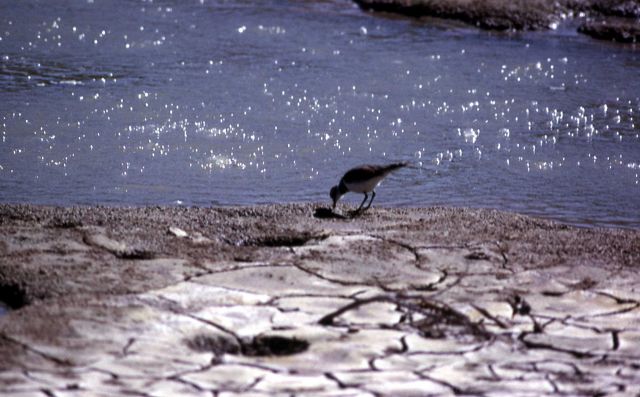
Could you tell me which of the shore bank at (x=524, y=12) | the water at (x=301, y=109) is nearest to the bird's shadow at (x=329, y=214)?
the water at (x=301, y=109)

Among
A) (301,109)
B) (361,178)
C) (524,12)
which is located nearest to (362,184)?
(361,178)

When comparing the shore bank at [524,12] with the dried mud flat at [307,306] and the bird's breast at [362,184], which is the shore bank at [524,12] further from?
the dried mud flat at [307,306]

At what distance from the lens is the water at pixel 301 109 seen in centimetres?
908

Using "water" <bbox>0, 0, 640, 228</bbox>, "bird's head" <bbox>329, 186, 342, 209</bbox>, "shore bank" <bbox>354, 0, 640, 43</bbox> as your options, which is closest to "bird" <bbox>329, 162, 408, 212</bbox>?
"bird's head" <bbox>329, 186, 342, 209</bbox>

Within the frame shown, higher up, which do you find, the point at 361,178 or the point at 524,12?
the point at 524,12

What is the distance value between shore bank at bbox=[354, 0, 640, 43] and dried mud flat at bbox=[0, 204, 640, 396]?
29.7ft

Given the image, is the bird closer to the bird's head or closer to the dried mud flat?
the bird's head

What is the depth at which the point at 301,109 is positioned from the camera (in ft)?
38.0

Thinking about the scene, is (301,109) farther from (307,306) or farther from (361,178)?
(307,306)

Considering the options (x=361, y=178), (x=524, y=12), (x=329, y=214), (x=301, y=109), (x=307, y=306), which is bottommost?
(x=307, y=306)

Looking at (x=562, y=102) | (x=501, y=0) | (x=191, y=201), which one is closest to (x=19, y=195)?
(x=191, y=201)

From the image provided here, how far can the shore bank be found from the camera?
53.6 ft

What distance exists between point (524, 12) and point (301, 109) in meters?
6.21

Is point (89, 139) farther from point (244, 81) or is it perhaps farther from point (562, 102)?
point (562, 102)
